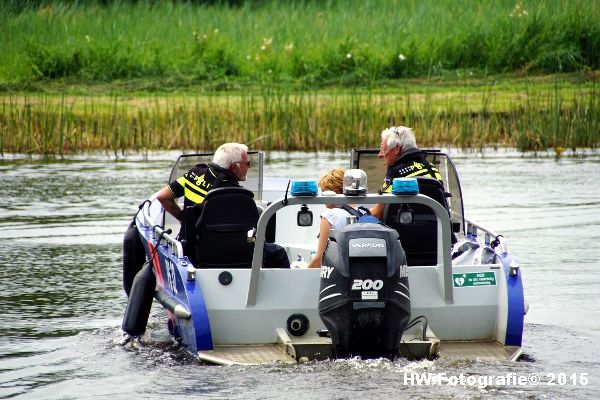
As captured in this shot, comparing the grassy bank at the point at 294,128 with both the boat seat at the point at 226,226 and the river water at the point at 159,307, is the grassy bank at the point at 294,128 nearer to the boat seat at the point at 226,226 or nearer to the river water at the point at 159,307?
the river water at the point at 159,307

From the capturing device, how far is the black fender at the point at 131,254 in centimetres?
1061

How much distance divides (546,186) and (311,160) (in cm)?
407

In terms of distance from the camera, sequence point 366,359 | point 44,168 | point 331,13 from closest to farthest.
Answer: point 366,359, point 44,168, point 331,13

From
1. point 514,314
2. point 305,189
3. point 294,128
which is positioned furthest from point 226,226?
point 294,128

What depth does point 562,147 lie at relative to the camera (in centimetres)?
2098

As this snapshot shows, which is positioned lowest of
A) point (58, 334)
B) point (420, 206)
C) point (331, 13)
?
point (58, 334)

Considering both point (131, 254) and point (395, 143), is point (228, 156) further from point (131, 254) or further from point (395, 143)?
point (131, 254)

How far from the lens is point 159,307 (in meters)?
11.0

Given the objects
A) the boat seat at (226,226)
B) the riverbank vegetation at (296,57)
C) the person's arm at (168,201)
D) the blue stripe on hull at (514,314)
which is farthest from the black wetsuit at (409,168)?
the riverbank vegetation at (296,57)

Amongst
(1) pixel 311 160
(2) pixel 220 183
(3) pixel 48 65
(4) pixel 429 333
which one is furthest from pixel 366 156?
(3) pixel 48 65

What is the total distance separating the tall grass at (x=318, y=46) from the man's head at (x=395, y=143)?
19786 mm

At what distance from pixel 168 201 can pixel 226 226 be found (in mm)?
1155

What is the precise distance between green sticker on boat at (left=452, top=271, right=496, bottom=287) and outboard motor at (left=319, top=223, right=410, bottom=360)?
68 centimetres

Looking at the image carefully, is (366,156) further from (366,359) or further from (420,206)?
(366,359)
